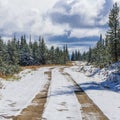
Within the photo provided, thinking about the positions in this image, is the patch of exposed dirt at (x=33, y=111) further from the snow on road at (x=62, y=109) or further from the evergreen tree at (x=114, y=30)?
the evergreen tree at (x=114, y=30)

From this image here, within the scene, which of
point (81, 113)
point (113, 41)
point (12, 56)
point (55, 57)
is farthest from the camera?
point (55, 57)

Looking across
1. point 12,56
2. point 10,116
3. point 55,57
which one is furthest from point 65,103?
point 55,57

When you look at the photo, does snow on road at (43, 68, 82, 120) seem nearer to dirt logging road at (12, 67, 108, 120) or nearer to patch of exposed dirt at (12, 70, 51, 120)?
dirt logging road at (12, 67, 108, 120)

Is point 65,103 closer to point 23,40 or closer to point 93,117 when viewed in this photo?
point 93,117

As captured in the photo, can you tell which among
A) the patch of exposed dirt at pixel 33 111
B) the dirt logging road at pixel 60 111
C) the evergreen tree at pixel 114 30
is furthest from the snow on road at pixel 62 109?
the evergreen tree at pixel 114 30

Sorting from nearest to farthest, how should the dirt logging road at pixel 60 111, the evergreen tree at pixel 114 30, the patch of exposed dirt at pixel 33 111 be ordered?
the patch of exposed dirt at pixel 33 111 → the dirt logging road at pixel 60 111 → the evergreen tree at pixel 114 30

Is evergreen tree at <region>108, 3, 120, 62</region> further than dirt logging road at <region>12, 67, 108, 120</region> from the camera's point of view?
Yes

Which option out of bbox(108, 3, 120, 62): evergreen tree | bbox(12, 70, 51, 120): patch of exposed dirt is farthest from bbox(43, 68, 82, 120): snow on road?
bbox(108, 3, 120, 62): evergreen tree

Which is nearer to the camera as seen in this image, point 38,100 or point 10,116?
point 10,116

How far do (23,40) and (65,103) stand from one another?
13147cm

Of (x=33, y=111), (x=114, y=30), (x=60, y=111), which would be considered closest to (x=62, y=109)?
(x=60, y=111)

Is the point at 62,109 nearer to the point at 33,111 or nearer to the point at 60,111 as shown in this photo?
the point at 60,111

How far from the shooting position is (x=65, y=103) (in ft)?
54.6

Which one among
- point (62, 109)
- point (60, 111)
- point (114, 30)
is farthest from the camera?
point (114, 30)
